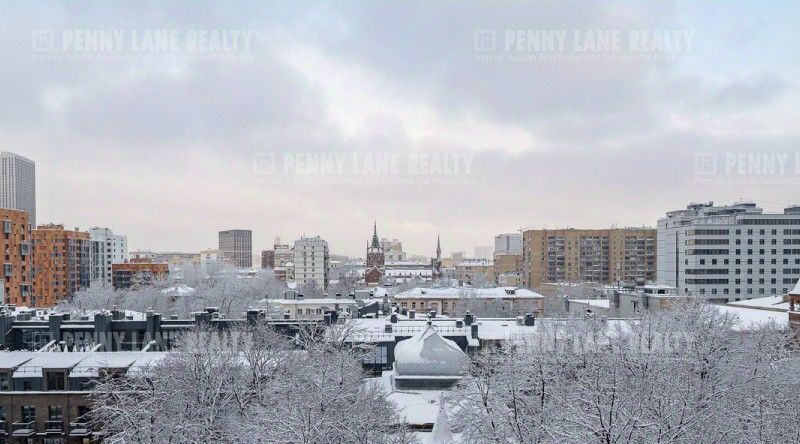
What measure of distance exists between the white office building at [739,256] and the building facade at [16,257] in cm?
10458

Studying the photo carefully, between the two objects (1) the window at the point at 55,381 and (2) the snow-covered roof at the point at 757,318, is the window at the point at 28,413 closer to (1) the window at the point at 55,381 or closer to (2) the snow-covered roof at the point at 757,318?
(1) the window at the point at 55,381

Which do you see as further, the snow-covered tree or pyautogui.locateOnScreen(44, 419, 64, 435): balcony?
pyautogui.locateOnScreen(44, 419, 64, 435): balcony

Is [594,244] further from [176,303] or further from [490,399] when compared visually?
[490,399]

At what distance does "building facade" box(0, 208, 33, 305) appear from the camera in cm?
8725

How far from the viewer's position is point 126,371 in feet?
118

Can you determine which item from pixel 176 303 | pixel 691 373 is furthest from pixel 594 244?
pixel 691 373

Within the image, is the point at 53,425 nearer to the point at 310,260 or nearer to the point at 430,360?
the point at 430,360

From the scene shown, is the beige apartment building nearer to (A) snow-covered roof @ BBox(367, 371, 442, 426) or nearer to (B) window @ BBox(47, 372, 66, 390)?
(A) snow-covered roof @ BBox(367, 371, 442, 426)

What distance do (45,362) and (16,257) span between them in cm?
6381

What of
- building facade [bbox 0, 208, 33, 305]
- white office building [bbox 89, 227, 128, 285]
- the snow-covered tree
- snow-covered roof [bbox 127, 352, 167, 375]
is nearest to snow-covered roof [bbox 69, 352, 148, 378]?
snow-covered roof [bbox 127, 352, 167, 375]

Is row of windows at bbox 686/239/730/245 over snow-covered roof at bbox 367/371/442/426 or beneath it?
over

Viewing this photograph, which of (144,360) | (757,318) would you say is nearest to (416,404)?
(144,360)

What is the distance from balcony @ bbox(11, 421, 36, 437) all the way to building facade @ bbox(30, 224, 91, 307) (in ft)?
243

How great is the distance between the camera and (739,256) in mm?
86125
